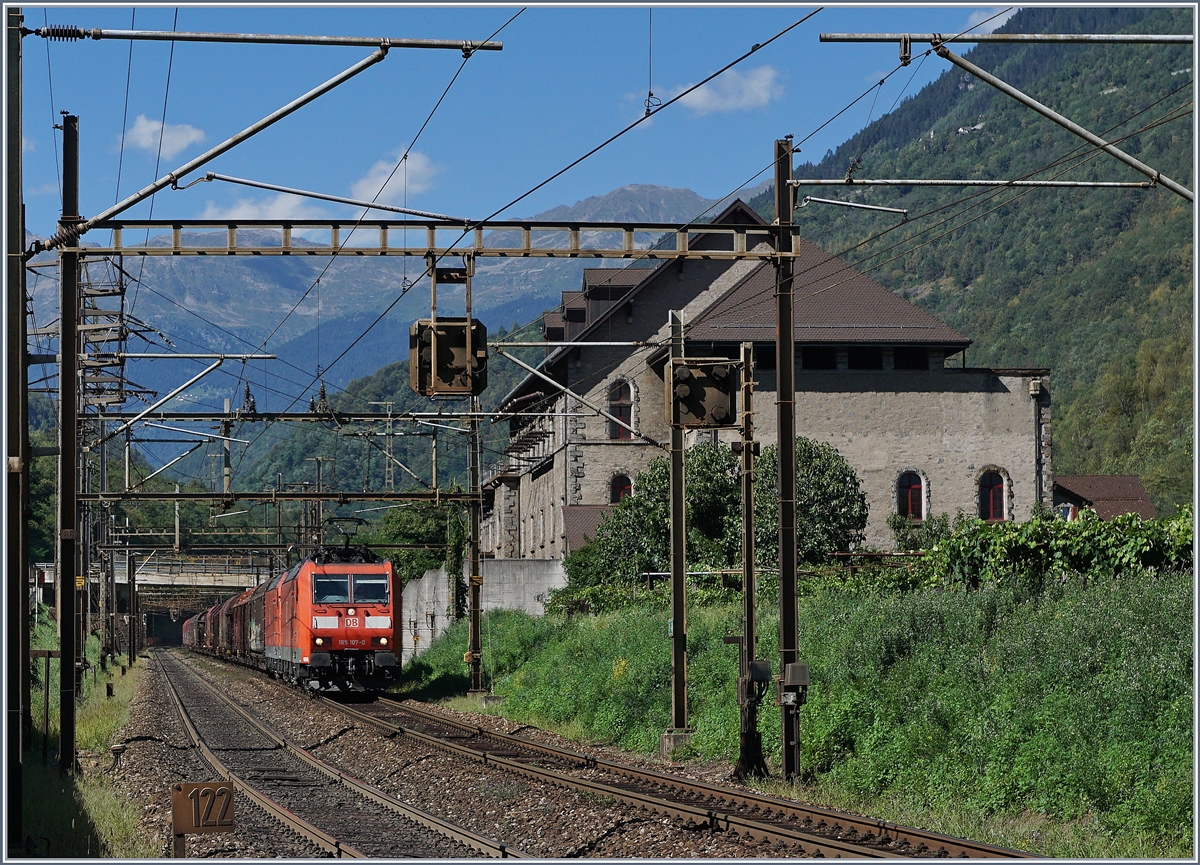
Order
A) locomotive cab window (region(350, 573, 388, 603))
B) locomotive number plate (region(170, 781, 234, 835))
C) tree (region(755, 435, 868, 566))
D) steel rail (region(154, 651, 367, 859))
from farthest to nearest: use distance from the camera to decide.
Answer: tree (region(755, 435, 868, 566)), locomotive cab window (region(350, 573, 388, 603)), steel rail (region(154, 651, 367, 859)), locomotive number plate (region(170, 781, 234, 835))

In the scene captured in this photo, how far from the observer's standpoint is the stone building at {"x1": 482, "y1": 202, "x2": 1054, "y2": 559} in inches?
2212

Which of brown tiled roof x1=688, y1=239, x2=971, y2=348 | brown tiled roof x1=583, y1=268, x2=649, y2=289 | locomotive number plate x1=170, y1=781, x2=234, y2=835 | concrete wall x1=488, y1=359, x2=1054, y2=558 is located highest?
brown tiled roof x1=583, y1=268, x2=649, y2=289

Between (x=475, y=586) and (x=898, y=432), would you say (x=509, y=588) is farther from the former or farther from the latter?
(x=898, y=432)

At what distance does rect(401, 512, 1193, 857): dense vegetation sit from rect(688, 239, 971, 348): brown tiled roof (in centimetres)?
2472

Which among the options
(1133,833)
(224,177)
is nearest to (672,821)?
(1133,833)

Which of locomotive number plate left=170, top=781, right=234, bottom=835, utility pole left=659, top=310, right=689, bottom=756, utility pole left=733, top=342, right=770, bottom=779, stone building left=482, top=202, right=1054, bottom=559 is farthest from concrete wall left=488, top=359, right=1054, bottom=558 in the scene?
locomotive number plate left=170, top=781, right=234, bottom=835

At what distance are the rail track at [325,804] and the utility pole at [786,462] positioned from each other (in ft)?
16.6

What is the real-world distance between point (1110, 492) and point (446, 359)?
57.2 metres

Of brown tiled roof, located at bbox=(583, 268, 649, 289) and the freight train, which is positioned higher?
brown tiled roof, located at bbox=(583, 268, 649, 289)

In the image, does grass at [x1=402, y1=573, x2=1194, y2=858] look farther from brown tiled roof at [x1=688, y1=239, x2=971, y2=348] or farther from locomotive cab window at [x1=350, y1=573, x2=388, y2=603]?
brown tiled roof at [x1=688, y1=239, x2=971, y2=348]

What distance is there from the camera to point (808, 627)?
24562 millimetres

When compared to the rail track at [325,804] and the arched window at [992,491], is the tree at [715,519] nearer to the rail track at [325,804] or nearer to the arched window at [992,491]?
the arched window at [992,491]

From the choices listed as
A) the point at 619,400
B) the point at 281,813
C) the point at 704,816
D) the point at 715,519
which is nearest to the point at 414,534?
the point at 619,400

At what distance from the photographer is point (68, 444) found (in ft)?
61.3
